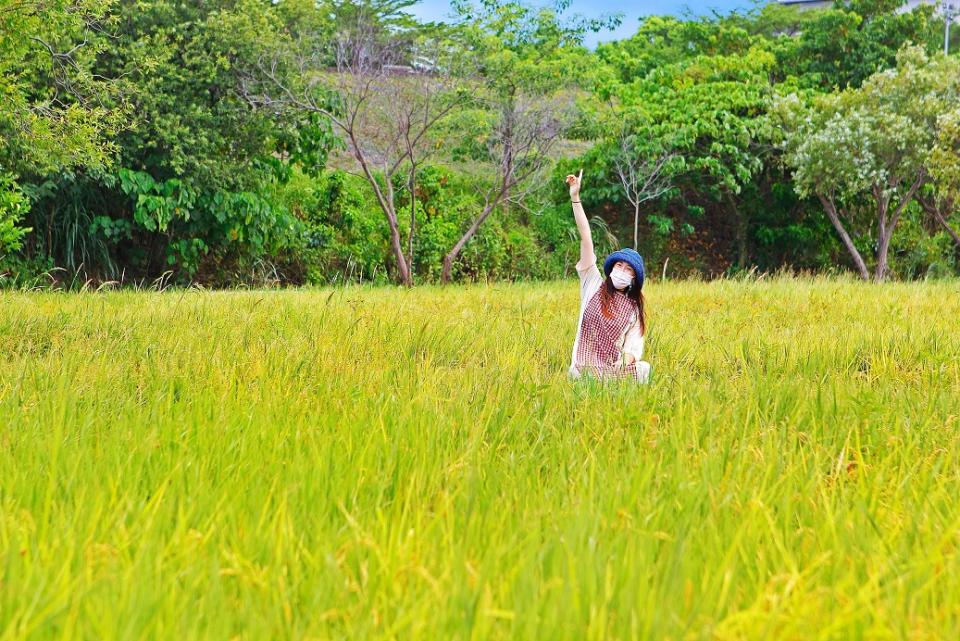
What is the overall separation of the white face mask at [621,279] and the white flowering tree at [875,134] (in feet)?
46.3

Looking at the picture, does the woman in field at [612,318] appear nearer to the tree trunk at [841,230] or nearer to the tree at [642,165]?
the tree at [642,165]

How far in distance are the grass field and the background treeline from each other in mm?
5265

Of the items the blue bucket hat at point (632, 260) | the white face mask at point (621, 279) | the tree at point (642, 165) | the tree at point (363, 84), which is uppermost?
the tree at point (363, 84)

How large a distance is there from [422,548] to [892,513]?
1268mm

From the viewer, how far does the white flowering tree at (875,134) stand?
17.4 meters

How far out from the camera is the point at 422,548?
194 centimetres

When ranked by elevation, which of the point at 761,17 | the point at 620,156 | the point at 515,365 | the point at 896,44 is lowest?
the point at 515,365

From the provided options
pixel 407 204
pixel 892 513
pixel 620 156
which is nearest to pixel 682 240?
pixel 620 156

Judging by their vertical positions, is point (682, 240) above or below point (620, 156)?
below

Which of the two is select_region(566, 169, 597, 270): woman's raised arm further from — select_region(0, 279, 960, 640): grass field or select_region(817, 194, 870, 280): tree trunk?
select_region(817, 194, 870, 280): tree trunk

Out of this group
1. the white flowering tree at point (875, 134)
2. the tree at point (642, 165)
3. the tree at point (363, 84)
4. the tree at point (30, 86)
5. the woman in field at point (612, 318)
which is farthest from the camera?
the tree at point (642, 165)

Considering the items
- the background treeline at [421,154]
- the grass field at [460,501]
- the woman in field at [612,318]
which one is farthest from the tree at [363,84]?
the woman in field at [612,318]

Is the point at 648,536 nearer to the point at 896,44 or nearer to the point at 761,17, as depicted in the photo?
the point at 896,44

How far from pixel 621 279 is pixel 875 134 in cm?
1532
